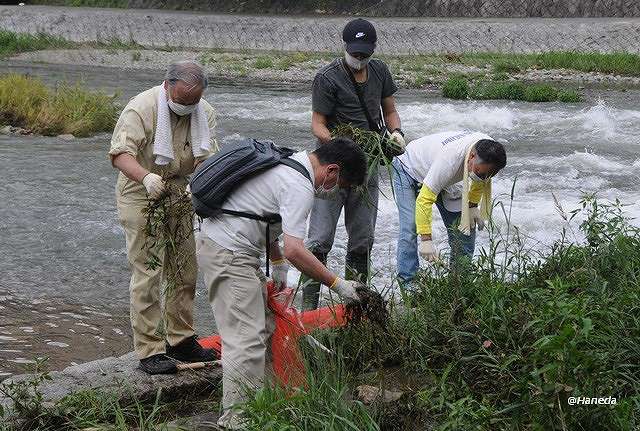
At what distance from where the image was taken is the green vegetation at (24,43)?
30062 millimetres

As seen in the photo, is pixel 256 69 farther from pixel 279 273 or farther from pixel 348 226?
pixel 279 273

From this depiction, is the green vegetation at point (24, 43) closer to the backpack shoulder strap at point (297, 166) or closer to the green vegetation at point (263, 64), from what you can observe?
the green vegetation at point (263, 64)

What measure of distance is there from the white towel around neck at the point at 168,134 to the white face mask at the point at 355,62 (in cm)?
133

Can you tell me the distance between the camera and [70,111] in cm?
1647

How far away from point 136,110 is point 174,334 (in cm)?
119

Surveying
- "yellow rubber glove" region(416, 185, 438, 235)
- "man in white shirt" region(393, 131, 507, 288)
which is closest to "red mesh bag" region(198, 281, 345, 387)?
"man in white shirt" region(393, 131, 507, 288)

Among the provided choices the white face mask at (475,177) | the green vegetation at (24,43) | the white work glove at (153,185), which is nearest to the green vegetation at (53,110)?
the white face mask at (475,177)

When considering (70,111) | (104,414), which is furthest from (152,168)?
(70,111)

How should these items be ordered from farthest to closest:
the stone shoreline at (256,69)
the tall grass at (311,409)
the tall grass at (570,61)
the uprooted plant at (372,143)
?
the tall grass at (570,61)
the stone shoreline at (256,69)
the uprooted plant at (372,143)
the tall grass at (311,409)

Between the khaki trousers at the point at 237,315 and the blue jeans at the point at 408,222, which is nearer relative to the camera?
the khaki trousers at the point at 237,315

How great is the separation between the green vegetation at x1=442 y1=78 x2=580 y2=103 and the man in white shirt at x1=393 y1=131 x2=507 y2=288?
14.2 metres

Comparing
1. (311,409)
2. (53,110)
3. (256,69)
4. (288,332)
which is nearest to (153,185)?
(288,332)

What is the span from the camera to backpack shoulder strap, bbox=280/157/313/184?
4.53 m

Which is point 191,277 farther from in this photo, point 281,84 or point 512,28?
point 512,28
